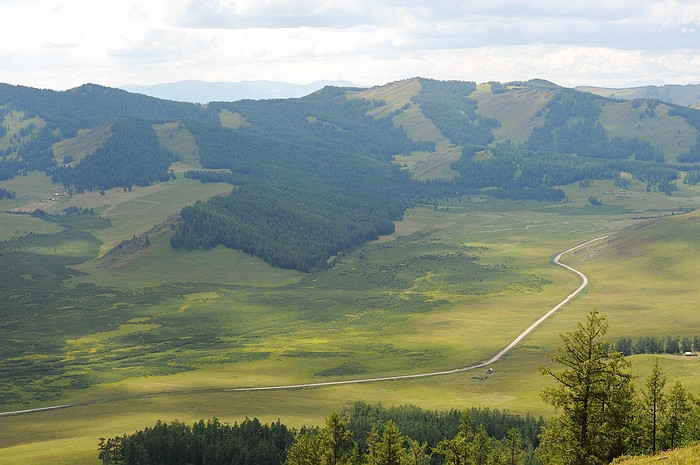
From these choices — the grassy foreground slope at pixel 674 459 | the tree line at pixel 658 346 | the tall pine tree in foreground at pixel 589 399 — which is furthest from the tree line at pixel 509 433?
the tree line at pixel 658 346

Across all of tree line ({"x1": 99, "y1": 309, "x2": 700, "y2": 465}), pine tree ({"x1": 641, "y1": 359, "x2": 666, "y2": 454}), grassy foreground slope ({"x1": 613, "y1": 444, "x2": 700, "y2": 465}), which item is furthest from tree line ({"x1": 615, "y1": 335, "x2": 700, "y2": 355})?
grassy foreground slope ({"x1": 613, "y1": 444, "x2": 700, "y2": 465})

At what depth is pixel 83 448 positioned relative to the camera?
130625 millimetres

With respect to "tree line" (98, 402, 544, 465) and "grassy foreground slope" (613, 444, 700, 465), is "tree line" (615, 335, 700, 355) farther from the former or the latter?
"grassy foreground slope" (613, 444, 700, 465)

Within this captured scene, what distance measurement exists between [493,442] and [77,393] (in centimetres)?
10629

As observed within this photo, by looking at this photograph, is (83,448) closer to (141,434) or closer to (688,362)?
(141,434)

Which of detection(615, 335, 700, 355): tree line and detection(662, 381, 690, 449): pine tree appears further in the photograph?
detection(615, 335, 700, 355): tree line

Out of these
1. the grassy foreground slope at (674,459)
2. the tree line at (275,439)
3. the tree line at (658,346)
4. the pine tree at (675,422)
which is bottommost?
the tree line at (275,439)

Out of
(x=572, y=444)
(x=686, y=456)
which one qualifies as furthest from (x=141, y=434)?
(x=686, y=456)

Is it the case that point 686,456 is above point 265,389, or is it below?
above

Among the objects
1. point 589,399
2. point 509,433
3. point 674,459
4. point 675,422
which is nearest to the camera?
point 674,459

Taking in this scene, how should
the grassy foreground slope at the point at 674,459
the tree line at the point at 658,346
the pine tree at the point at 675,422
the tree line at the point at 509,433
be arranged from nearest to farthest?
1. the grassy foreground slope at the point at 674,459
2. the tree line at the point at 509,433
3. the pine tree at the point at 675,422
4. the tree line at the point at 658,346

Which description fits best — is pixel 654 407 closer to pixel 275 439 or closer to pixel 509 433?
pixel 509 433

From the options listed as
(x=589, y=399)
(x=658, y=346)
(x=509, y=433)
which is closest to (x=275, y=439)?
(x=509, y=433)

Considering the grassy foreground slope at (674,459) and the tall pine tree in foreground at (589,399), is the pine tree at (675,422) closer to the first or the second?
the tall pine tree in foreground at (589,399)
